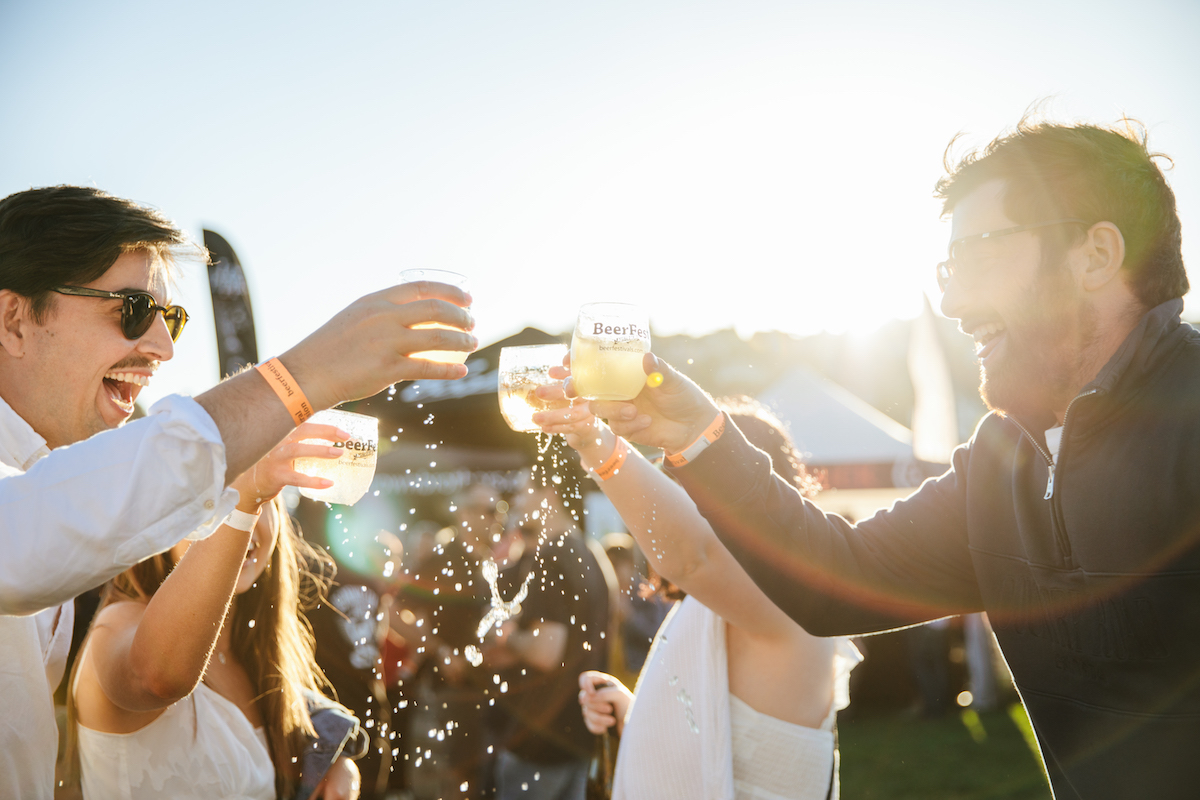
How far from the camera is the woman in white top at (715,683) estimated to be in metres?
2.24

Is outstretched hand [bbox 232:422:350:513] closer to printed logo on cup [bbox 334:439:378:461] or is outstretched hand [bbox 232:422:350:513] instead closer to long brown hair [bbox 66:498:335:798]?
printed logo on cup [bbox 334:439:378:461]

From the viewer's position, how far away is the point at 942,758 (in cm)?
661

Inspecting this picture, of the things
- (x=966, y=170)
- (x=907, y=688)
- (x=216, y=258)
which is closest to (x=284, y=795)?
(x=966, y=170)

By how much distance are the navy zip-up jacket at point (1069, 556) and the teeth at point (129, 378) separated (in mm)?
1596

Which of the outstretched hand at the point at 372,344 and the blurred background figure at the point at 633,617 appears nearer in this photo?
the outstretched hand at the point at 372,344

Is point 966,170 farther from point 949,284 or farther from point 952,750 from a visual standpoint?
point 952,750

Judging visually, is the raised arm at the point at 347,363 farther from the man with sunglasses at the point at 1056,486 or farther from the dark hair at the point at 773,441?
the dark hair at the point at 773,441

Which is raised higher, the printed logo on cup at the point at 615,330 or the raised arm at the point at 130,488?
the printed logo on cup at the point at 615,330

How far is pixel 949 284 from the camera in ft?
7.09

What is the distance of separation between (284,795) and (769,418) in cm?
220

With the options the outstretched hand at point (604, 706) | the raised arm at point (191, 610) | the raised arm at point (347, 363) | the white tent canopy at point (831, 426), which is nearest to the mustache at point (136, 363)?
the raised arm at point (191, 610)

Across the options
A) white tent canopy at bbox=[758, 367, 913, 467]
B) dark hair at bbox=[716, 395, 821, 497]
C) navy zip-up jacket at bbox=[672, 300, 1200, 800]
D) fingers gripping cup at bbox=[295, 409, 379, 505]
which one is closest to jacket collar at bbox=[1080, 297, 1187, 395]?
navy zip-up jacket at bbox=[672, 300, 1200, 800]

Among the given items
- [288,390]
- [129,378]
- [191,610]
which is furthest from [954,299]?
[129,378]

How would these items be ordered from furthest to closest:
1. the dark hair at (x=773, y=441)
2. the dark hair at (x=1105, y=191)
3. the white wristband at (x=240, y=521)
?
the dark hair at (x=773, y=441) < the dark hair at (x=1105, y=191) < the white wristband at (x=240, y=521)
